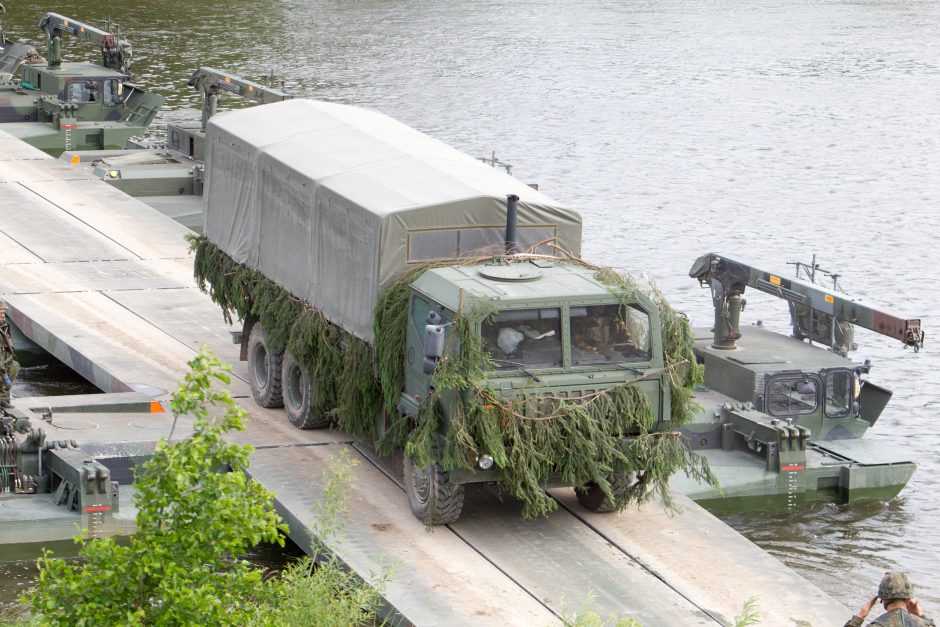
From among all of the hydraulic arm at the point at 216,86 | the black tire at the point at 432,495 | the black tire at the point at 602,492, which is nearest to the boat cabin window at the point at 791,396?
the black tire at the point at 602,492

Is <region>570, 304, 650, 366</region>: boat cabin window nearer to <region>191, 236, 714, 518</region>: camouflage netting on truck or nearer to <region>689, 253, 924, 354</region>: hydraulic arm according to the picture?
<region>191, 236, 714, 518</region>: camouflage netting on truck

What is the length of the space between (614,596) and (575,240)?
409 centimetres

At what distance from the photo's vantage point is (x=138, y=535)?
10148 mm

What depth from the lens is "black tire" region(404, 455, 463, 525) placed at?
1555cm

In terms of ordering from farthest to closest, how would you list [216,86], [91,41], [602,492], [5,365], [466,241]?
1. [91,41]
2. [216,86]
3. [5,365]
4. [466,241]
5. [602,492]

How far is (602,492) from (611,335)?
1.60m

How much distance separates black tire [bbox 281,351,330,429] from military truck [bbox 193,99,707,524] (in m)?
0.03

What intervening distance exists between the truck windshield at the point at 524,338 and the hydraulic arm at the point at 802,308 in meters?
5.13

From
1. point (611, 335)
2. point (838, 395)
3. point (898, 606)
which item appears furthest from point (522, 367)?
point (838, 395)

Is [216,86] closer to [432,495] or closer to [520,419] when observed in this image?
[432,495]

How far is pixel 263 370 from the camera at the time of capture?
19.6 m

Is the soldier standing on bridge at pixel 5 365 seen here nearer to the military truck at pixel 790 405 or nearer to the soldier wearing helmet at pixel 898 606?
the military truck at pixel 790 405

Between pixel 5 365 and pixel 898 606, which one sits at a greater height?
pixel 898 606

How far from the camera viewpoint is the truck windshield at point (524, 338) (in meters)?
15.3
